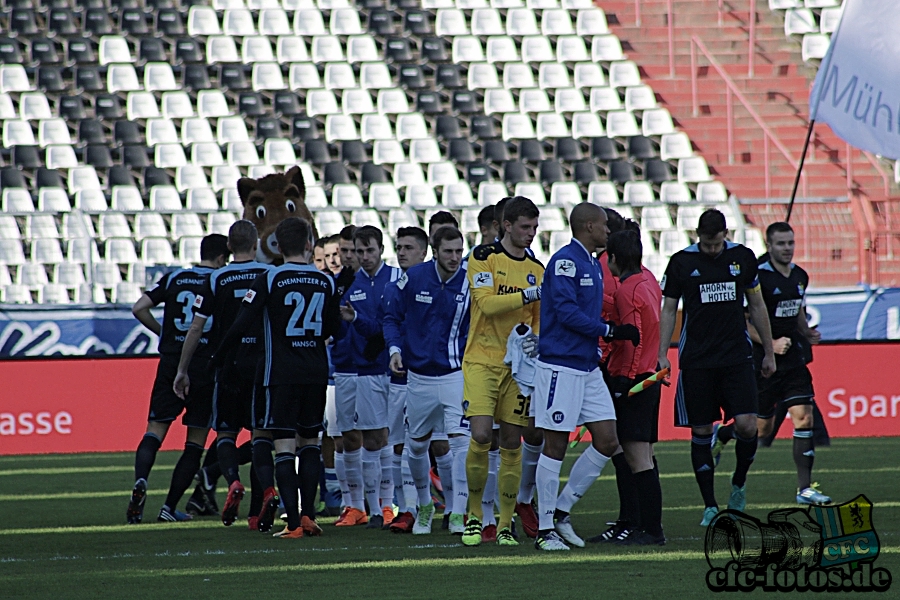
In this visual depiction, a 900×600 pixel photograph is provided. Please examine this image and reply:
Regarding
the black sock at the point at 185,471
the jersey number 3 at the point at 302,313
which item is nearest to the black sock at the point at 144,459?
the black sock at the point at 185,471

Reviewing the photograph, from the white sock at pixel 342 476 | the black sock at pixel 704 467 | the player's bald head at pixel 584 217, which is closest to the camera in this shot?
the player's bald head at pixel 584 217

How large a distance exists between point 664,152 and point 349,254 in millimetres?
13424

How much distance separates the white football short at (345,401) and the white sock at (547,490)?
2320mm

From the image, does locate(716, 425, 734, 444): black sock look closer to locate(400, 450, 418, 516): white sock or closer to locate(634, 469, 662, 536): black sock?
locate(400, 450, 418, 516): white sock

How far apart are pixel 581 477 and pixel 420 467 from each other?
1239mm

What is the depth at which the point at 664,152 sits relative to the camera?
2270 centimetres

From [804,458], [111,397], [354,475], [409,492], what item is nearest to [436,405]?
[409,492]

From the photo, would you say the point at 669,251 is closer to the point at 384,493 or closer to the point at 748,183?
the point at 748,183

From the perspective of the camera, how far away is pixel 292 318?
8641 mm

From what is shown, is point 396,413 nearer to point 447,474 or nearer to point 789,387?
point 447,474

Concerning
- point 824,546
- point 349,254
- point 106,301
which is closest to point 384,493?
point 349,254

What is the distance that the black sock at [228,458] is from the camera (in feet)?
31.1

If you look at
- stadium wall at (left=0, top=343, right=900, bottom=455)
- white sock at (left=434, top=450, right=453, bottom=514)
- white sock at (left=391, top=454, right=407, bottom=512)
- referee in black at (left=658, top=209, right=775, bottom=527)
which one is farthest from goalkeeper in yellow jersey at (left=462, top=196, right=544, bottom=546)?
stadium wall at (left=0, top=343, right=900, bottom=455)

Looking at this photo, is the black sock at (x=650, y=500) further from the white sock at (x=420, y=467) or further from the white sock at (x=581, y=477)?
the white sock at (x=420, y=467)
